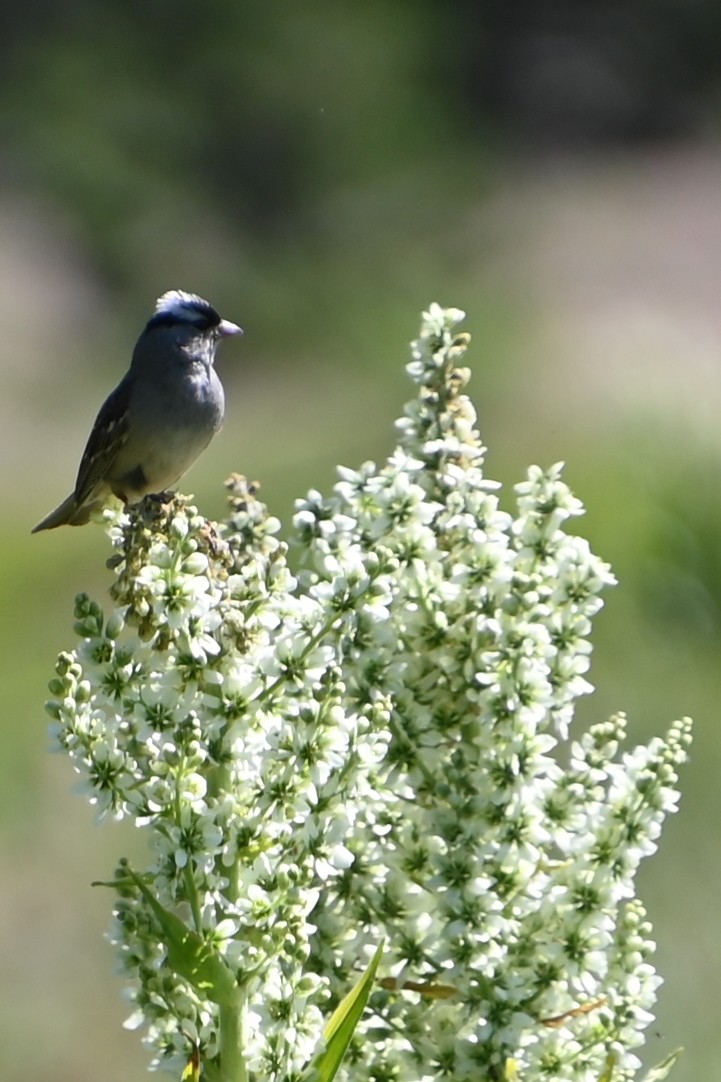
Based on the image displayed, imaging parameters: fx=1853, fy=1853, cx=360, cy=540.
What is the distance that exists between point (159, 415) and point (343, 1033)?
186 cm

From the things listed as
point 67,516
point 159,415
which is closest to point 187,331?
point 159,415

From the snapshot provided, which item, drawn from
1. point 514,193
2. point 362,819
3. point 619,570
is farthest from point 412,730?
point 514,193

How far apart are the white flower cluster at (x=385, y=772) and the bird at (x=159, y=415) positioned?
1215 millimetres

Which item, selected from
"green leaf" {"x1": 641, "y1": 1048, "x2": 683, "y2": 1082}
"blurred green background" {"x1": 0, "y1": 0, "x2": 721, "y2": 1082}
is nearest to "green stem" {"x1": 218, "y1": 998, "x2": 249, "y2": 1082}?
"green leaf" {"x1": 641, "y1": 1048, "x2": 683, "y2": 1082}

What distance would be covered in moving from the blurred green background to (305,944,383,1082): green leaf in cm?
630

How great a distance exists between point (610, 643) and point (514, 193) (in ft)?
38.7

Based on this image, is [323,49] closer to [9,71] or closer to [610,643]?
[9,71]

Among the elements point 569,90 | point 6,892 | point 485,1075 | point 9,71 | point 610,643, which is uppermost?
point 569,90

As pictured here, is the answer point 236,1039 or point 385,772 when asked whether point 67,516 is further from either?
point 236,1039

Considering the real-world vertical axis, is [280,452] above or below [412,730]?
above

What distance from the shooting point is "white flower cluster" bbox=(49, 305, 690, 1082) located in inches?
83.7

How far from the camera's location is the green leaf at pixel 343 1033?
2.08 metres

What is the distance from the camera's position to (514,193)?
18.2 meters

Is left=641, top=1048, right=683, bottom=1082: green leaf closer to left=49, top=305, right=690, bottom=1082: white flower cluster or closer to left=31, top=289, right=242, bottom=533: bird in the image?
left=49, top=305, right=690, bottom=1082: white flower cluster
